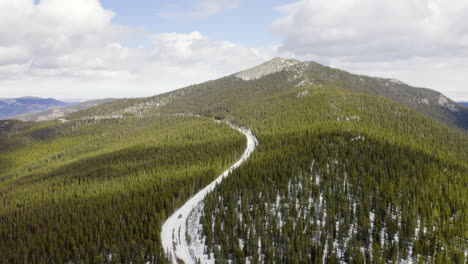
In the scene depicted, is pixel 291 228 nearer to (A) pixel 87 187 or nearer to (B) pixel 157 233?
(B) pixel 157 233

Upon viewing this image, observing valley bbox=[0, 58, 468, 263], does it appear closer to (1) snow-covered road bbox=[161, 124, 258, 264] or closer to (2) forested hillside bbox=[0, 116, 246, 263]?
(1) snow-covered road bbox=[161, 124, 258, 264]

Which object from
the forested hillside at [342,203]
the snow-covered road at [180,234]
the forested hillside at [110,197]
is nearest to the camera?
the forested hillside at [342,203]

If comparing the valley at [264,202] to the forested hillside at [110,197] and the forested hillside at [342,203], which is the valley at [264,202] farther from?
the forested hillside at [110,197]

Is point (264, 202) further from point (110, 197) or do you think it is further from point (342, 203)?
point (110, 197)

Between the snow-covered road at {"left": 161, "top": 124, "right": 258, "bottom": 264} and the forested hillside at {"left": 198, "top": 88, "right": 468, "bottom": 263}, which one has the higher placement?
the forested hillside at {"left": 198, "top": 88, "right": 468, "bottom": 263}

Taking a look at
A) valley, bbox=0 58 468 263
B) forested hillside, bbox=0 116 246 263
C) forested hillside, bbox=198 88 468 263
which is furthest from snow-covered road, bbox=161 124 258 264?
forested hillside, bbox=198 88 468 263

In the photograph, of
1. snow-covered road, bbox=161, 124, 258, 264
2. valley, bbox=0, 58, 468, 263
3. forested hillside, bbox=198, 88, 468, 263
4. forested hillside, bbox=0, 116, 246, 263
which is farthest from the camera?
forested hillside, bbox=0, 116, 246, 263

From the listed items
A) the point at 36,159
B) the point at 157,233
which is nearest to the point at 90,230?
the point at 157,233

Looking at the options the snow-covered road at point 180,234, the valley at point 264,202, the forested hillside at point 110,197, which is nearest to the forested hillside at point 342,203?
the valley at point 264,202

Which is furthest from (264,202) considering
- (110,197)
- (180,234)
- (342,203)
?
(110,197)

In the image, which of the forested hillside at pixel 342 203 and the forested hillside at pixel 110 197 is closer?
the forested hillside at pixel 342 203

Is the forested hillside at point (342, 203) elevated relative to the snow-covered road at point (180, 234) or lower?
elevated
